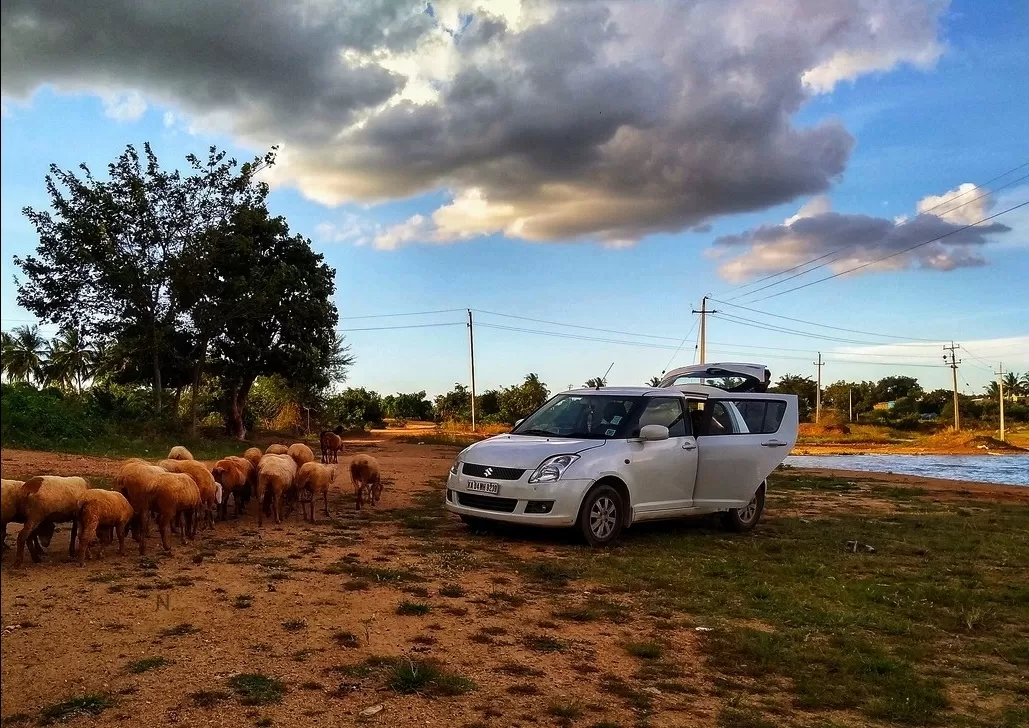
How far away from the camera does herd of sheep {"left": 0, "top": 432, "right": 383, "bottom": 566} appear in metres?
6.88

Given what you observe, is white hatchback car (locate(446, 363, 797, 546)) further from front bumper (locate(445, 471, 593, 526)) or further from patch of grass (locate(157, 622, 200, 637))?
patch of grass (locate(157, 622, 200, 637))

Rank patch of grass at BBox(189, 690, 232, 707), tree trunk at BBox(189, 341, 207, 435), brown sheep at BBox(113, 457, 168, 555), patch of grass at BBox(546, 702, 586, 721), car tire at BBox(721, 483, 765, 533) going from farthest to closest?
Answer: 1. tree trunk at BBox(189, 341, 207, 435)
2. car tire at BBox(721, 483, 765, 533)
3. brown sheep at BBox(113, 457, 168, 555)
4. patch of grass at BBox(546, 702, 586, 721)
5. patch of grass at BBox(189, 690, 232, 707)

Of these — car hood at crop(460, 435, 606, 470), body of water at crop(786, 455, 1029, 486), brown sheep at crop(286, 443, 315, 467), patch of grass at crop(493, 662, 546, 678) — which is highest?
car hood at crop(460, 435, 606, 470)

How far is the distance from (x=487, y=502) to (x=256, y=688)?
5055 millimetres

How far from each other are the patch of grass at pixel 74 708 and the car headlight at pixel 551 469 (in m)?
5.39

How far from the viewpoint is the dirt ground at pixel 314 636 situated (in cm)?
418

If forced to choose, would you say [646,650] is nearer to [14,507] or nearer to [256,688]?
[256,688]

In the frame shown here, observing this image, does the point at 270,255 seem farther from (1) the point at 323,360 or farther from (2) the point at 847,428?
(2) the point at 847,428

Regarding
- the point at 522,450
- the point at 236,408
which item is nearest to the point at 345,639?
the point at 522,450

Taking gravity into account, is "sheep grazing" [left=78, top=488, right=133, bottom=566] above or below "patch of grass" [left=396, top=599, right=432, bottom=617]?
above

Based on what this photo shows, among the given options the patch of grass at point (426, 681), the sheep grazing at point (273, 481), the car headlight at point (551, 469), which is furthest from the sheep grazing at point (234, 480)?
the patch of grass at point (426, 681)

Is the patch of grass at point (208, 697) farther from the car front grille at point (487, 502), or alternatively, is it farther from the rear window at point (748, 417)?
the rear window at point (748, 417)

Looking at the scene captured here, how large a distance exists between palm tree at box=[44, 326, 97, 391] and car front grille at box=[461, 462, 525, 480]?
19776 mm

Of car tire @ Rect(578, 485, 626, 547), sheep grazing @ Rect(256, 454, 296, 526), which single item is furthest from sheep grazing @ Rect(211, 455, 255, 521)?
car tire @ Rect(578, 485, 626, 547)
